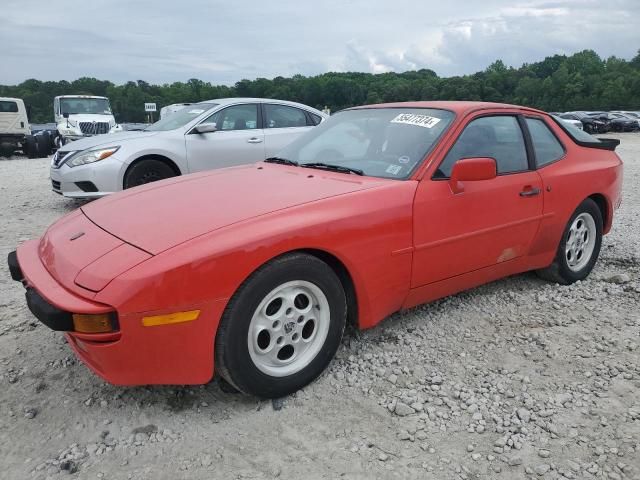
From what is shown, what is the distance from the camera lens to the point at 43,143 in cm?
1700

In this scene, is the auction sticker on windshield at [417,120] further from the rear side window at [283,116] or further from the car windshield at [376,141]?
the rear side window at [283,116]

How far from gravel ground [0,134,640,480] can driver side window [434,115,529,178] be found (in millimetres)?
1003

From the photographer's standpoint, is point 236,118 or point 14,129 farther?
point 14,129

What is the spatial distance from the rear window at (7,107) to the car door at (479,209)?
58.0ft

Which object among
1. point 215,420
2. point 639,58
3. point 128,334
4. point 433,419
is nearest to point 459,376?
point 433,419

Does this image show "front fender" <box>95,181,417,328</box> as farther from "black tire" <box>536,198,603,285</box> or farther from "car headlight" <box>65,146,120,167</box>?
"car headlight" <box>65,146,120,167</box>

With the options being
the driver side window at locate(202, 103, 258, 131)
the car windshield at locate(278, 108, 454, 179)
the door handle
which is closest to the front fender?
the car windshield at locate(278, 108, 454, 179)

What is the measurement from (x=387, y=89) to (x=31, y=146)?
50.6 metres

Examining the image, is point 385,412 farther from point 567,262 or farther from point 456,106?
point 567,262

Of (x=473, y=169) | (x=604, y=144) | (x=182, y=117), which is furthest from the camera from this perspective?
(x=182, y=117)

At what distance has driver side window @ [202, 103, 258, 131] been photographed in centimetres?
706

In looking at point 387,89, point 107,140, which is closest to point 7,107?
point 107,140

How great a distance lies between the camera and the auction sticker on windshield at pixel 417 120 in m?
3.20

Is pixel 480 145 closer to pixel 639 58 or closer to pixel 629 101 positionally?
pixel 629 101
